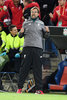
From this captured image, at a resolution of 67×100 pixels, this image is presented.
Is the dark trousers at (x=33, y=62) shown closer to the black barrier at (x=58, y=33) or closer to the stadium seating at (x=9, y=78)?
the black barrier at (x=58, y=33)

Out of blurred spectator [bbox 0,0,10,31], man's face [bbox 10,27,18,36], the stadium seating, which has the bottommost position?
the stadium seating

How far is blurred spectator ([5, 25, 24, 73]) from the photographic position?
8.53 metres

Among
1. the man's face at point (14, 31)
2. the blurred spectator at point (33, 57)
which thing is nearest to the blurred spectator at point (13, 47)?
the man's face at point (14, 31)

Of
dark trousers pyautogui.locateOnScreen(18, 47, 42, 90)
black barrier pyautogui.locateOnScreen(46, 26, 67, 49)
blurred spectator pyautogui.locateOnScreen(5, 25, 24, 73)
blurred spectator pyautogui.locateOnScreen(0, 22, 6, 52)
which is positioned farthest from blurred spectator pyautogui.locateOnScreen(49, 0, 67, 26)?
dark trousers pyautogui.locateOnScreen(18, 47, 42, 90)

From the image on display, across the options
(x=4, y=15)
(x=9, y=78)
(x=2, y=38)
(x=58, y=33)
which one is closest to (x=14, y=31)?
(x=2, y=38)

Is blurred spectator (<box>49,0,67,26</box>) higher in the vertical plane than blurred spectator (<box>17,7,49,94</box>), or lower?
higher

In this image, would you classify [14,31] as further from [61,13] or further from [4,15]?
[61,13]

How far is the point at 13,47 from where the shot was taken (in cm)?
870

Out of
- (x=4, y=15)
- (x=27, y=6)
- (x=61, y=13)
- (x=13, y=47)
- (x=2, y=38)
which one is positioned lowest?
(x=13, y=47)

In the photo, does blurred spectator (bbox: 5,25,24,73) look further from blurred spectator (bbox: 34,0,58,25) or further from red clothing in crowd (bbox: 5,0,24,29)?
blurred spectator (bbox: 34,0,58,25)

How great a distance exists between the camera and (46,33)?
6.87 metres

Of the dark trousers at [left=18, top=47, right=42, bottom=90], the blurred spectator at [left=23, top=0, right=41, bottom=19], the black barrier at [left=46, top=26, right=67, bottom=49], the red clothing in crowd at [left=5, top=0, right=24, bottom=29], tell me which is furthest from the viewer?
the red clothing in crowd at [left=5, top=0, right=24, bottom=29]

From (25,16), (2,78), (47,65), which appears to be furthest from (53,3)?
(2,78)

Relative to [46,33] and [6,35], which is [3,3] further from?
[46,33]
